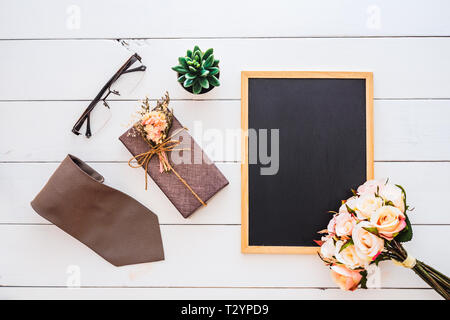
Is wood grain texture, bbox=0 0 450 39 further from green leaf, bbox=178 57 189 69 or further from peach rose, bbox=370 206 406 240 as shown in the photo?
peach rose, bbox=370 206 406 240

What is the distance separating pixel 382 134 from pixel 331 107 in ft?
0.55

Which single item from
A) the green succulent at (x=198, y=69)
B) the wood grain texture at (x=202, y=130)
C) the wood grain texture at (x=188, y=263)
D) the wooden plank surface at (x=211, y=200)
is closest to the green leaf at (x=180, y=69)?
the green succulent at (x=198, y=69)

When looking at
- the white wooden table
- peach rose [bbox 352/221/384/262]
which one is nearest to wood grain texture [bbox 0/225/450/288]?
the white wooden table

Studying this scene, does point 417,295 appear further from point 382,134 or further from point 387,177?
point 382,134

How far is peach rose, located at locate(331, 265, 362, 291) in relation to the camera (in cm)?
76

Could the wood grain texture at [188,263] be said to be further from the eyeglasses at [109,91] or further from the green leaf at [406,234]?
the eyeglasses at [109,91]

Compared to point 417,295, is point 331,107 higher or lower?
higher

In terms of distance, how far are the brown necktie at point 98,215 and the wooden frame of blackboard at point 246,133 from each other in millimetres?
Result: 253

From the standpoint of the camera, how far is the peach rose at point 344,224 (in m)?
0.73

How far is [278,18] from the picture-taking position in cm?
90

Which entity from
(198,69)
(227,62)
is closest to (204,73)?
(198,69)
